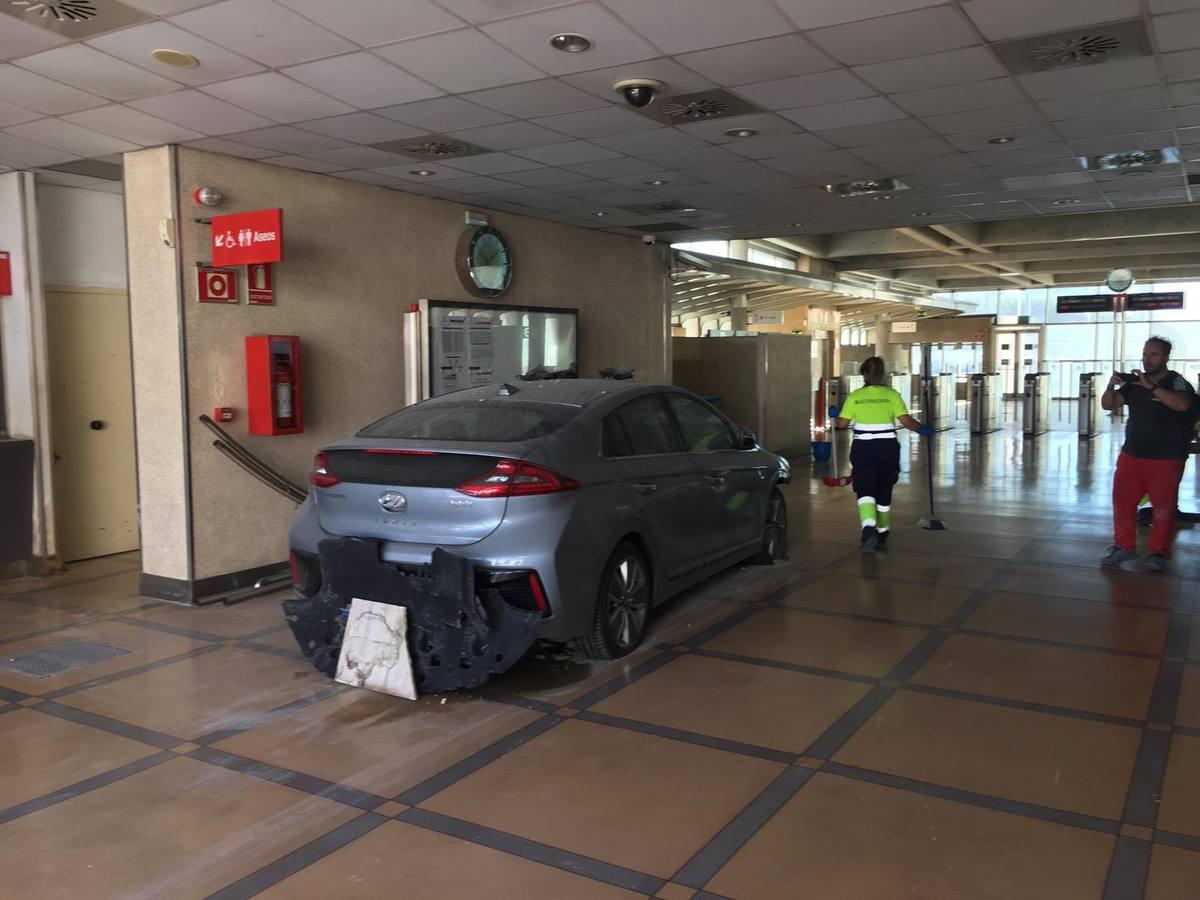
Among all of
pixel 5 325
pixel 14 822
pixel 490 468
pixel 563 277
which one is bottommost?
pixel 14 822

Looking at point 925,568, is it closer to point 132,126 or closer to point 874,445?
point 874,445

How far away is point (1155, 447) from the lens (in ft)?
23.0

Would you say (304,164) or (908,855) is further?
(304,164)

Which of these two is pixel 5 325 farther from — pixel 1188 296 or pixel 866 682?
pixel 1188 296

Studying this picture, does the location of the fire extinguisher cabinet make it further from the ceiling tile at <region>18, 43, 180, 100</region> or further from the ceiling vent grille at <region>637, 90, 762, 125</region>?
the ceiling vent grille at <region>637, 90, 762, 125</region>

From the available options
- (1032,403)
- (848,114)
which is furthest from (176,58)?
(1032,403)

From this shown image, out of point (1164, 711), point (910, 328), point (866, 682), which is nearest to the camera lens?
point (1164, 711)

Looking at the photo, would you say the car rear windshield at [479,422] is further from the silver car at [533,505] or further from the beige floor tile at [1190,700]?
the beige floor tile at [1190,700]

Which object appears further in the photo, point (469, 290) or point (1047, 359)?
point (1047, 359)

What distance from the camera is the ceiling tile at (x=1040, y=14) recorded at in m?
4.23

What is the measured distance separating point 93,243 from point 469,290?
320 cm

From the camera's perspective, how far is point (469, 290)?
898 centimetres

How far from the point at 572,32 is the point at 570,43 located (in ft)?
0.46

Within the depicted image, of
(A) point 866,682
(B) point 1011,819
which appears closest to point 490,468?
(A) point 866,682
